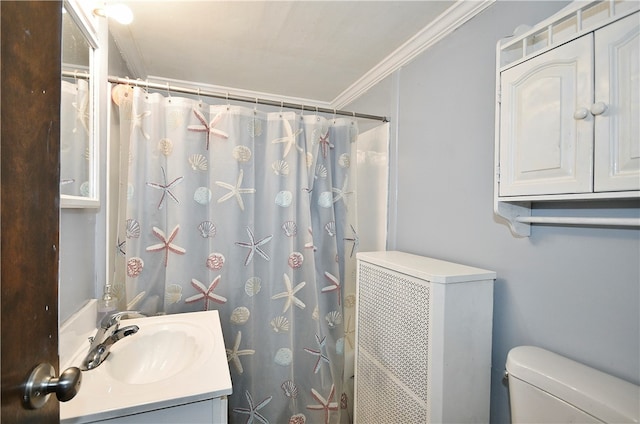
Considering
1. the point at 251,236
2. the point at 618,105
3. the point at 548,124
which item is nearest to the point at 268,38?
the point at 251,236

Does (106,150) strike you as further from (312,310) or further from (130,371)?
(312,310)

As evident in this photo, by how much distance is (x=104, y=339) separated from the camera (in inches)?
41.4

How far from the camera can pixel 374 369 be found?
4.66 feet

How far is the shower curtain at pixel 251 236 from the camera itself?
4.73ft

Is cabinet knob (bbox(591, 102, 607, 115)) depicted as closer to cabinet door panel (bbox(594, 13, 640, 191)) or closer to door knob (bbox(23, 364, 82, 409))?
cabinet door panel (bbox(594, 13, 640, 191))

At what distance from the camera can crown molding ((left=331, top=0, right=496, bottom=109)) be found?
1.30 m

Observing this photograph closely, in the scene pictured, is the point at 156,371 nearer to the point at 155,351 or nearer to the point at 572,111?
the point at 155,351

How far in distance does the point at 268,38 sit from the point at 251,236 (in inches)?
43.2

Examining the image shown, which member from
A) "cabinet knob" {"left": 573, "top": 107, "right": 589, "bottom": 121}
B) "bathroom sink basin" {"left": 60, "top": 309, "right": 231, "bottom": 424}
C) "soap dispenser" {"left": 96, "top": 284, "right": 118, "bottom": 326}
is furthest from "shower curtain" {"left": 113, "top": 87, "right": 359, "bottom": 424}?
"cabinet knob" {"left": 573, "top": 107, "right": 589, "bottom": 121}

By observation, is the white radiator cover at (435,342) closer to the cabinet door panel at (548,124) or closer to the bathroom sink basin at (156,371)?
the cabinet door panel at (548,124)

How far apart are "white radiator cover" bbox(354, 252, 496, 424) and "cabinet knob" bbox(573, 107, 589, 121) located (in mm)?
595

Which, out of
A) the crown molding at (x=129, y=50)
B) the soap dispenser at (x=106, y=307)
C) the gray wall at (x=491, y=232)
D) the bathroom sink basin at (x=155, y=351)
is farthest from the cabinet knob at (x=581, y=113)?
the crown molding at (x=129, y=50)

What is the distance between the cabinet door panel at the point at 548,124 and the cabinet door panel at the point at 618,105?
22 mm

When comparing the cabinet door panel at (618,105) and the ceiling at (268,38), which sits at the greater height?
the ceiling at (268,38)
